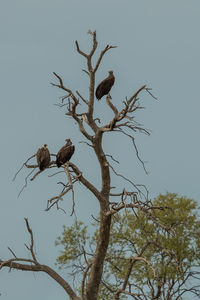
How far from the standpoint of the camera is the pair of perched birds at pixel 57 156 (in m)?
14.2

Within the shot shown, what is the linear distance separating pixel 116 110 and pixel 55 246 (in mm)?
15647

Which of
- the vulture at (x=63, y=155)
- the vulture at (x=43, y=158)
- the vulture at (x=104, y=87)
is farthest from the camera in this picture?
the vulture at (x=104, y=87)

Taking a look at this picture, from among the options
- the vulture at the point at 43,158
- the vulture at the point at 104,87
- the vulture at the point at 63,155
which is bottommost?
the vulture at the point at 43,158

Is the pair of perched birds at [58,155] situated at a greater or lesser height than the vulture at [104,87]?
lesser

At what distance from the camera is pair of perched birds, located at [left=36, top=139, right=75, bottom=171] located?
1424 centimetres

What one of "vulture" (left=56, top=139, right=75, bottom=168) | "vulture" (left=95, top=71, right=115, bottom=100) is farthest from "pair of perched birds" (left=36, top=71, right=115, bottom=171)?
"vulture" (left=95, top=71, right=115, bottom=100)

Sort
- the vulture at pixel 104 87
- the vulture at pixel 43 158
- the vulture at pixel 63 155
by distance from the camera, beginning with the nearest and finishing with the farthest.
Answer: the vulture at pixel 43 158 < the vulture at pixel 63 155 < the vulture at pixel 104 87

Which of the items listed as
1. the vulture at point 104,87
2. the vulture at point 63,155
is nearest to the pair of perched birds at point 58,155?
the vulture at point 63,155

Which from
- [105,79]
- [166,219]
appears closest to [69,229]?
[166,219]

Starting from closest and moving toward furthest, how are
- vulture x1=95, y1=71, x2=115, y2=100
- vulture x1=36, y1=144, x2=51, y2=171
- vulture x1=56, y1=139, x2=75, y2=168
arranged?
1. vulture x1=36, y1=144, x2=51, y2=171
2. vulture x1=56, y1=139, x2=75, y2=168
3. vulture x1=95, y1=71, x2=115, y2=100

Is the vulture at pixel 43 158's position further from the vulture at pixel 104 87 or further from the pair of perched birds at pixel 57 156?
the vulture at pixel 104 87

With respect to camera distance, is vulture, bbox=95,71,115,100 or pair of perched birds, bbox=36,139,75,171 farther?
vulture, bbox=95,71,115,100

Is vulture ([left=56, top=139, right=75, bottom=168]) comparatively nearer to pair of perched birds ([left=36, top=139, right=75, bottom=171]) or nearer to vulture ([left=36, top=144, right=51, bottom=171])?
pair of perched birds ([left=36, top=139, right=75, bottom=171])

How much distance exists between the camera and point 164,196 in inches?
1234
